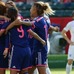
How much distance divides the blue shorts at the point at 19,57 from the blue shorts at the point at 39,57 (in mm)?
612

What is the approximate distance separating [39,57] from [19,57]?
2.51 feet

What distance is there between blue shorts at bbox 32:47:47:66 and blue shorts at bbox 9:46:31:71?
2.01ft

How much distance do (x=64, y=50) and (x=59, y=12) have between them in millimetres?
2504

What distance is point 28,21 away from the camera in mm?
9102

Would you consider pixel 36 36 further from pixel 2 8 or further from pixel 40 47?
pixel 2 8

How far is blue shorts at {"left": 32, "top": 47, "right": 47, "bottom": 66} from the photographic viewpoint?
9.53 m

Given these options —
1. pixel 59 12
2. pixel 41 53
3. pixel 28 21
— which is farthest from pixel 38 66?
pixel 59 12

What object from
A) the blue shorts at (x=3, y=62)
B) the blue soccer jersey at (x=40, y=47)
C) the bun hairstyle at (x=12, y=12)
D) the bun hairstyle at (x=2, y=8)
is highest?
the bun hairstyle at (x=2, y=8)

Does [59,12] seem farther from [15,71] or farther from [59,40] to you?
[15,71]

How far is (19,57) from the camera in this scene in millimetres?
8859

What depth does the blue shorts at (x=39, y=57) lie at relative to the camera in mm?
9531

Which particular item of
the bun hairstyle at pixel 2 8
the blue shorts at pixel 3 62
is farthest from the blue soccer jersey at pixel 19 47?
the bun hairstyle at pixel 2 8

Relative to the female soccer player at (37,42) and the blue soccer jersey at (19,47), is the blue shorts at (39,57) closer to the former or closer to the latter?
the female soccer player at (37,42)

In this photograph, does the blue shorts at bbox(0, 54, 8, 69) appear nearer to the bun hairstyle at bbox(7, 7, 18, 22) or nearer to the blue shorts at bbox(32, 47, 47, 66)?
the blue shorts at bbox(32, 47, 47, 66)
